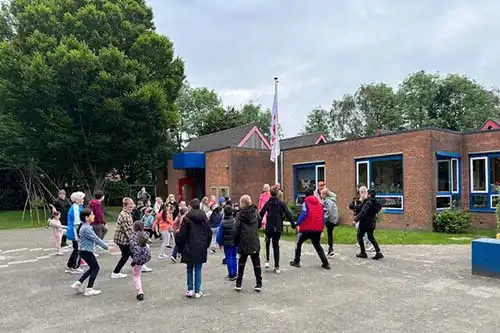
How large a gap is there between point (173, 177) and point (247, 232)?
2357 cm

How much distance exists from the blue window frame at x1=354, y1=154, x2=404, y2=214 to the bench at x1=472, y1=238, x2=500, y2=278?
8.88 metres

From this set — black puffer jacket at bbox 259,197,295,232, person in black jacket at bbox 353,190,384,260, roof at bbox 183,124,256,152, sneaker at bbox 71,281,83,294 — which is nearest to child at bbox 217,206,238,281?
black puffer jacket at bbox 259,197,295,232

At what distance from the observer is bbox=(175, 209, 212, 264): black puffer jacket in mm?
6633

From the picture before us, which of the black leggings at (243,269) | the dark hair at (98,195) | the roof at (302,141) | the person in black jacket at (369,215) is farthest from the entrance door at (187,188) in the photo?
the black leggings at (243,269)

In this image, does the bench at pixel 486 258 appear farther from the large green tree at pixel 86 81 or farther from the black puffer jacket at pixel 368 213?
the large green tree at pixel 86 81

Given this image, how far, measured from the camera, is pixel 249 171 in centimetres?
2361

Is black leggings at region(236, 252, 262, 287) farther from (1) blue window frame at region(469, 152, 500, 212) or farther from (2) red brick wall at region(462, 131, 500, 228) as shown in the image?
(2) red brick wall at region(462, 131, 500, 228)

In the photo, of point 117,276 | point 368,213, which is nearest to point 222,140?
point 368,213

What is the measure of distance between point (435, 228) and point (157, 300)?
12.5 m

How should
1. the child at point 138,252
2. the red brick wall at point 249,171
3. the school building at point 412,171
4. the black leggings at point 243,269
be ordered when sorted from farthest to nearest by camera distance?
the red brick wall at point 249,171 → the school building at point 412,171 → the black leggings at point 243,269 → the child at point 138,252

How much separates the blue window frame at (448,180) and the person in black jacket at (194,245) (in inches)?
497

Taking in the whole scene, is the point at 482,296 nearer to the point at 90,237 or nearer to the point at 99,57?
the point at 90,237

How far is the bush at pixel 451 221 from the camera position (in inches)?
602

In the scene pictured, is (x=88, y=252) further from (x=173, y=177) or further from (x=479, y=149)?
(x=173, y=177)
